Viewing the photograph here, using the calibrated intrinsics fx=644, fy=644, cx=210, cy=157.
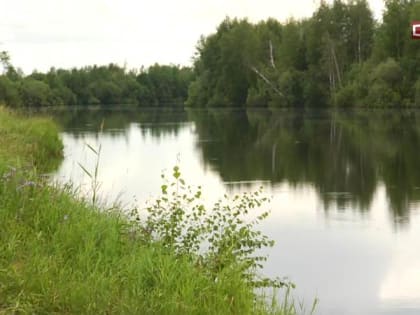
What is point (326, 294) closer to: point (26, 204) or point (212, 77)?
point (26, 204)

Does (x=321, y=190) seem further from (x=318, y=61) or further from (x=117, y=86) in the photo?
(x=117, y=86)

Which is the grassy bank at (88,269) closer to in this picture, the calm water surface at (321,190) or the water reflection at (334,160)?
the calm water surface at (321,190)

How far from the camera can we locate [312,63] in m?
63.4

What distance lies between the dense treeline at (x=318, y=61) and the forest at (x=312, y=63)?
7 cm

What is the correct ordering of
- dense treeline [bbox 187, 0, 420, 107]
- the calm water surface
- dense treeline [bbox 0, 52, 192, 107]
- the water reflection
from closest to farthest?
1. the calm water surface
2. the water reflection
3. dense treeline [bbox 187, 0, 420, 107]
4. dense treeline [bbox 0, 52, 192, 107]

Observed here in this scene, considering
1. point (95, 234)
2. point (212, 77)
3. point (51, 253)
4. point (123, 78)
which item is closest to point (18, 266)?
point (51, 253)

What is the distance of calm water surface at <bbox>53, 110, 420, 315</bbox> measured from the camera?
732 cm

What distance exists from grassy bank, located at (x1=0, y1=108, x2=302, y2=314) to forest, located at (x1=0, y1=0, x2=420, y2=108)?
28.9 meters

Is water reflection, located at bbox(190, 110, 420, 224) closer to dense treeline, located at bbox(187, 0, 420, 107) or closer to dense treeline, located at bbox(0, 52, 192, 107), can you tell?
dense treeline, located at bbox(187, 0, 420, 107)

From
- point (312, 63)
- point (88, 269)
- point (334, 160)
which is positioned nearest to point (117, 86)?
point (312, 63)

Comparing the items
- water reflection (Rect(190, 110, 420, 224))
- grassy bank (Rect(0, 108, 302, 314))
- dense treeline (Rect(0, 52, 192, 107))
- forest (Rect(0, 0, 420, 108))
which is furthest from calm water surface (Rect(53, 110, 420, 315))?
dense treeline (Rect(0, 52, 192, 107))

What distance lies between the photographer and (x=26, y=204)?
5375 mm

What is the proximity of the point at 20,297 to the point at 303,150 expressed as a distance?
1947 cm

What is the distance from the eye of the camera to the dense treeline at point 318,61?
5231 centimetres
